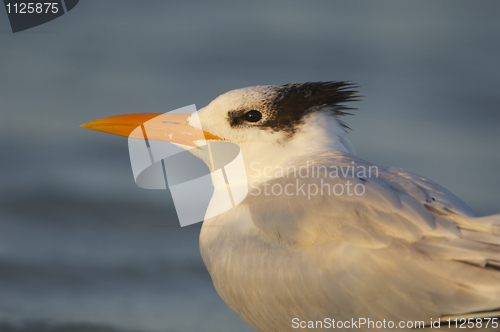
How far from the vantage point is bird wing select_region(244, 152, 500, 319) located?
6.10 feet

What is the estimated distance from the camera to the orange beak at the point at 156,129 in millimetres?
3039

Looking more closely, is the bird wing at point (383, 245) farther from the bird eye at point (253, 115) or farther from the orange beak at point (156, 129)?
the orange beak at point (156, 129)

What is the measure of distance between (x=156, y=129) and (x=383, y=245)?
5.60ft

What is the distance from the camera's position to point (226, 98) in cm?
297

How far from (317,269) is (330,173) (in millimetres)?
497

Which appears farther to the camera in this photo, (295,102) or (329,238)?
(295,102)

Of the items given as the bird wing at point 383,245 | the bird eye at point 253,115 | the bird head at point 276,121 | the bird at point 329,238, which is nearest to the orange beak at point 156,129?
the bird head at point 276,121

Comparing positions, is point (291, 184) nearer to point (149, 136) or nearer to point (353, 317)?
point (353, 317)

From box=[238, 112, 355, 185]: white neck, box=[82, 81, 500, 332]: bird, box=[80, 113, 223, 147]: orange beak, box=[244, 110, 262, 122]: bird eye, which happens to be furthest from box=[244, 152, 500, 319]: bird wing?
box=[80, 113, 223, 147]: orange beak

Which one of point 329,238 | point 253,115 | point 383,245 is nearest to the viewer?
point 383,245

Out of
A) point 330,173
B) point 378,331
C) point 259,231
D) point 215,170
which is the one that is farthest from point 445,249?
point 215,170

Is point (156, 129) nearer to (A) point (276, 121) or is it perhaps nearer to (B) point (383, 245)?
(A) point (276, 121)

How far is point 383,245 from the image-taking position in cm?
198

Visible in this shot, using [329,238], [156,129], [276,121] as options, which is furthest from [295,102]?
[329,238]
